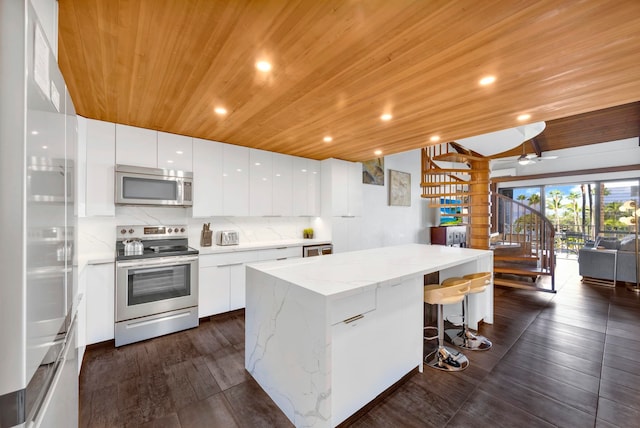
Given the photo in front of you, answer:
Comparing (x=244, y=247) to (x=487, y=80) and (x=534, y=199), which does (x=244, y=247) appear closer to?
(x=487, y=80)

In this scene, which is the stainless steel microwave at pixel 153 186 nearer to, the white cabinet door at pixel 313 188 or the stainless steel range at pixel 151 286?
the stainless steel range at pixel 151 286

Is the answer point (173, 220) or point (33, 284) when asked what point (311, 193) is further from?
point (33, 284)

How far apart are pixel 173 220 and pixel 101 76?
1.93m

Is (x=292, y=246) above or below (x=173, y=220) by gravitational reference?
below

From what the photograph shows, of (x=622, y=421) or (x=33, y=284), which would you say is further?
(x=622, y=421)

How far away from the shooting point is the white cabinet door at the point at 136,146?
9.75 feet

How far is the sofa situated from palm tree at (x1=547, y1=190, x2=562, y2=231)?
3405 millimetres

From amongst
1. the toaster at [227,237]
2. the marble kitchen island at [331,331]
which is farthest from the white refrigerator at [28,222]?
the toaster at [227,237]

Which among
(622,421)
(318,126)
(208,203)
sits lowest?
(622,421)

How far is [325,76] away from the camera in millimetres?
1962

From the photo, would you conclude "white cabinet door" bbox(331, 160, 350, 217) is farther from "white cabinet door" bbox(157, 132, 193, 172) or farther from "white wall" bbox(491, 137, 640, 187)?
"white wall" bbox(491, 137, 640, 187)

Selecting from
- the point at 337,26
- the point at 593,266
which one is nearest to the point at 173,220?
the point at 337,26

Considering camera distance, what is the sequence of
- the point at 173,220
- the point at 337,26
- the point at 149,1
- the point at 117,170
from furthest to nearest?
the point at 173,220 → the point at 117,170 → the point at 337,26 → the point at 149,1

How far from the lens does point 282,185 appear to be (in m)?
4.32
